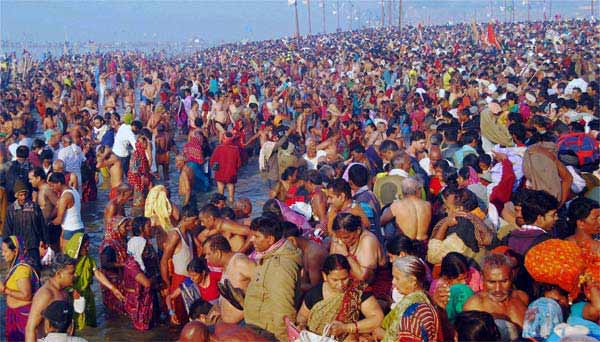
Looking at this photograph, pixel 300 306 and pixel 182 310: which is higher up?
pixel 300 306

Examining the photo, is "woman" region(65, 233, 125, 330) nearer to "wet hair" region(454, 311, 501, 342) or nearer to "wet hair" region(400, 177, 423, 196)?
"wet hair" region(400, 177, 423, 196)

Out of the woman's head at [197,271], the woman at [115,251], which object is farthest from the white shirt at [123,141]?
the woman's head at [197,271]

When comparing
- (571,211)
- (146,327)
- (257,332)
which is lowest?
(146,327)

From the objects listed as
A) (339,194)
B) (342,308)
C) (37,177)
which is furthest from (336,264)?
(37,177)

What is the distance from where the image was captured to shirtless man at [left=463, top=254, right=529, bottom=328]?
3.98m

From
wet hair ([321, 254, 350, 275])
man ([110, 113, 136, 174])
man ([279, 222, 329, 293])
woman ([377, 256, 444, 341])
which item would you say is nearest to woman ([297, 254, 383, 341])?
wet hair ([321, 254, 350, 275])

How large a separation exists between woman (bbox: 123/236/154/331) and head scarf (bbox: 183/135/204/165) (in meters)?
4.33

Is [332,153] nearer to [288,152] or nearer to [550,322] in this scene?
[288,152]

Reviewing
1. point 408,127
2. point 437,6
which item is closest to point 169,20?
point 437,6

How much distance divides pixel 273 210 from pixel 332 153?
2.92 meters

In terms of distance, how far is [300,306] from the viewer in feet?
14.9

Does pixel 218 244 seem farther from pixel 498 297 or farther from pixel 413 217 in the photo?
pixel 498 297

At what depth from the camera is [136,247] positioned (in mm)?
5934

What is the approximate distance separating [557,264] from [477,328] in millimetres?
1042
